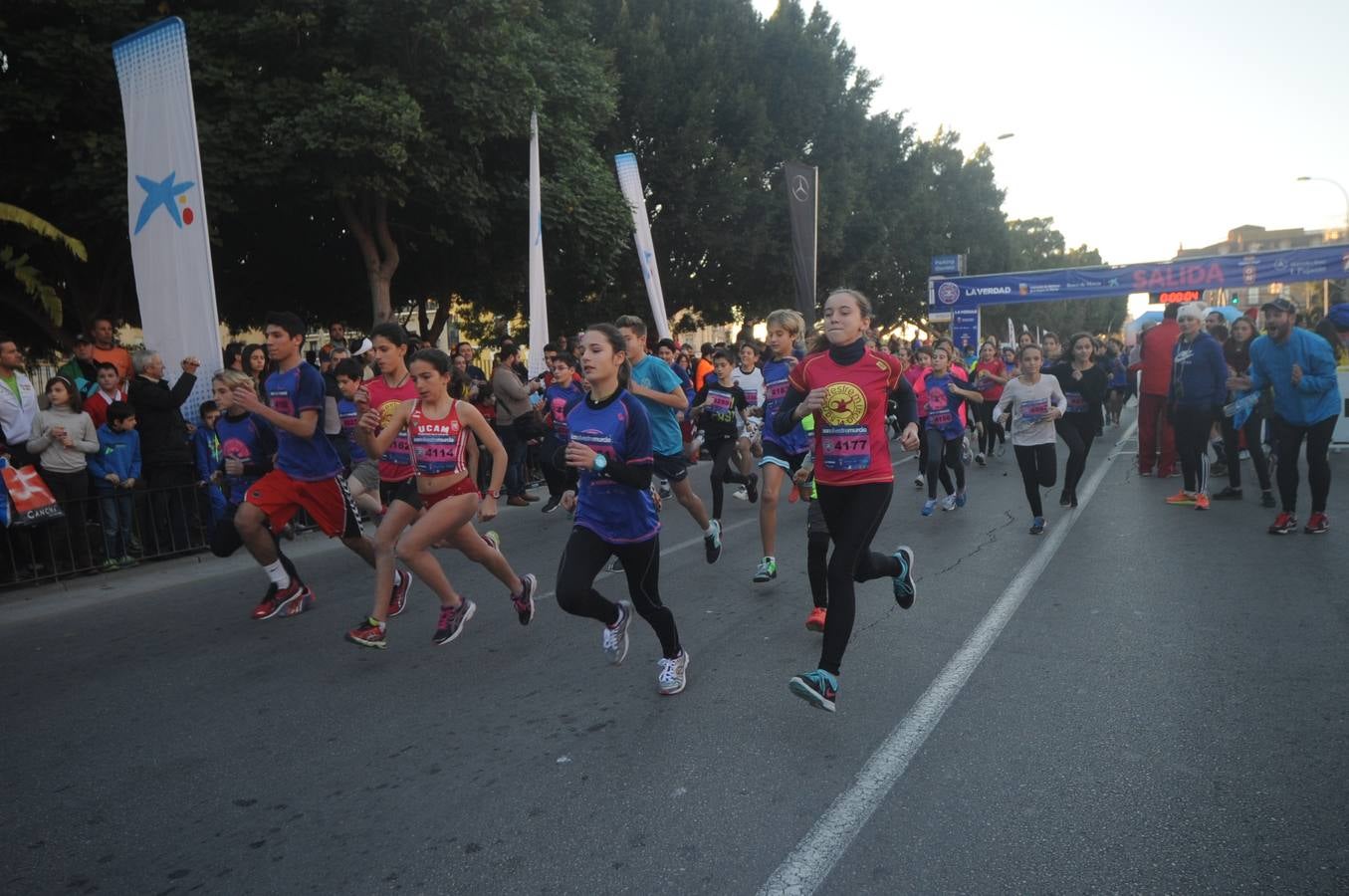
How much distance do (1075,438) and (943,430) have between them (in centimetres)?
131

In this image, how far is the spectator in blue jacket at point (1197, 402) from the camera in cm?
1017

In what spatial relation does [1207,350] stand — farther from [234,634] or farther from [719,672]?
[234,634]

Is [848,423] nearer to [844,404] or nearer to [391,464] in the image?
[844,404]

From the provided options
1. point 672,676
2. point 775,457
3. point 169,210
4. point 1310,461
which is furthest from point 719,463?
point 169,210

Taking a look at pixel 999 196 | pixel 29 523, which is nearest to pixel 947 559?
pixel 29 523

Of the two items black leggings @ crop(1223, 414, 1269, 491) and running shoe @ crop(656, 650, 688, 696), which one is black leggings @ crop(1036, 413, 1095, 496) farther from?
running shoe @ crop(656, 650, 688, 696)

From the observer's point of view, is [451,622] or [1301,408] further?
[1301,408]

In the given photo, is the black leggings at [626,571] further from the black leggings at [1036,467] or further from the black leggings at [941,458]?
the black leggings at [941,458]

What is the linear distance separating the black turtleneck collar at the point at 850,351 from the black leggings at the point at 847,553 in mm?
616

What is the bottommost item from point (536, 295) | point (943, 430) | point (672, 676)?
point (672, 676)

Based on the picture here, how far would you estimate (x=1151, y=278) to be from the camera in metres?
34.1

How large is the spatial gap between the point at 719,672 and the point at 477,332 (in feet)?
115

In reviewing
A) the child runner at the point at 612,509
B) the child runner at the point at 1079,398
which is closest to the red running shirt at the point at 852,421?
the child runner at the point at 612,509

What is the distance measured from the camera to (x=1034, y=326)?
7212 centimetres
